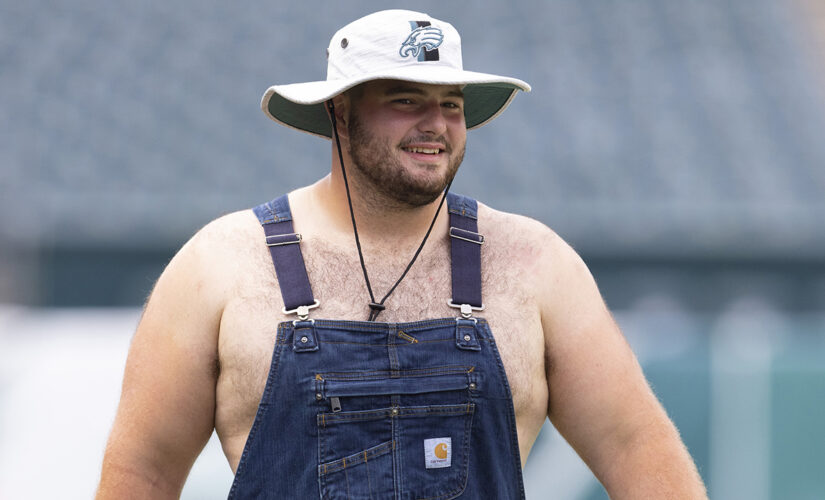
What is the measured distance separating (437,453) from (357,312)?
0.39 meters

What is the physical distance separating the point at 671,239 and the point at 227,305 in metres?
6.62

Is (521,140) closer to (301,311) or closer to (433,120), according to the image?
(433,120)

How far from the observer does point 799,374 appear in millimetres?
5953

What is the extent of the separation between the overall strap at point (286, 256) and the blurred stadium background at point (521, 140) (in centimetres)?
520

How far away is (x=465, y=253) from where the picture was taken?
306cm

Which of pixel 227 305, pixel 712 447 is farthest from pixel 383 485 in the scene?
pixel 712 447

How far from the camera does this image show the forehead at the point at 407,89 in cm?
295

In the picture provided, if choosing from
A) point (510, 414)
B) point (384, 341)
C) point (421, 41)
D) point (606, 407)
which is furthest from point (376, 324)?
point (421, 41)

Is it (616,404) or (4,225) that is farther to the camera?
(4,225)

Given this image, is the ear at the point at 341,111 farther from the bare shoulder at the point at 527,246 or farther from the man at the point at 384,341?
the bare shoulder at the point at 527,246

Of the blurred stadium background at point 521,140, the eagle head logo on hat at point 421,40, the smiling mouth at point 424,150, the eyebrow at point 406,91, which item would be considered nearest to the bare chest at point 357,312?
the smiling mouth at point 424,150

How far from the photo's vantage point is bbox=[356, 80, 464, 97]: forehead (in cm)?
295

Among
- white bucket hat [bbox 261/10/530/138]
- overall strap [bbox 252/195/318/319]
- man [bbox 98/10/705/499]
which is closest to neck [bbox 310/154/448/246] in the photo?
man [bbox 98/10/705/499]

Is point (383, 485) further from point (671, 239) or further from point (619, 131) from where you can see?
point (619, 131)
